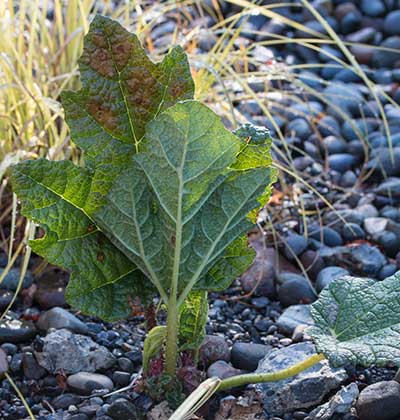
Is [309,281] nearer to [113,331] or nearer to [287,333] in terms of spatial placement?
[287,333]

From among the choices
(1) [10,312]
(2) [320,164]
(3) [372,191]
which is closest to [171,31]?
(2) [320,164]

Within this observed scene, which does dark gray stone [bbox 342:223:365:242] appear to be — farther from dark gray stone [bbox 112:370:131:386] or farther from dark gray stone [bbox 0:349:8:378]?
dark gray stone [bbox 0:349:8:378]

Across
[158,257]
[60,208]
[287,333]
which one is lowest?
[287,333]

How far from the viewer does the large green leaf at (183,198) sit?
1513 mm

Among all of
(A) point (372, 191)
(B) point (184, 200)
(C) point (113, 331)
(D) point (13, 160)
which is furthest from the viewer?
(A) point (372, 191)

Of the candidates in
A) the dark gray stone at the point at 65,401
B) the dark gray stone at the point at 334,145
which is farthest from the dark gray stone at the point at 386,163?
the dark gray stone at the point at 65,401

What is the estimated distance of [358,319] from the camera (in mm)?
1547

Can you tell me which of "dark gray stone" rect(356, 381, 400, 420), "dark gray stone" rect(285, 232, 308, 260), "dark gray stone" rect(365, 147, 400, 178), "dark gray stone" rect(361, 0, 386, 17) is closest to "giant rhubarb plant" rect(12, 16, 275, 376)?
"dark gray stone" rect(356, 381, 400, 420)

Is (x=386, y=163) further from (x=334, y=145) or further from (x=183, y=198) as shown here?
(x=183, y=198)

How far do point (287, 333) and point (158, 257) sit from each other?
602mm

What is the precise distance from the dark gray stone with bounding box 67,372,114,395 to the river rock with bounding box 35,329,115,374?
5 cm

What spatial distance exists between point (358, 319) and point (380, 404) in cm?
18

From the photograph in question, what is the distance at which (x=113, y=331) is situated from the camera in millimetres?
2053

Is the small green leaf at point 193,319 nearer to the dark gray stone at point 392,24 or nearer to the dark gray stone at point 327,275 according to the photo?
the dark gray stone at point 327,275
